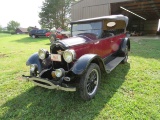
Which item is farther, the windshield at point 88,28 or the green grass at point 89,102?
the windshield at point 88,28

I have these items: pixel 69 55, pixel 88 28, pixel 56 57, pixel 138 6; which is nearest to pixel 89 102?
pixel 69 55

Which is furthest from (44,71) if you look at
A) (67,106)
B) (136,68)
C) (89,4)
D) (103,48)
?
(89,4)

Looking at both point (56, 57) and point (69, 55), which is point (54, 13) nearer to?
point (56, 57)

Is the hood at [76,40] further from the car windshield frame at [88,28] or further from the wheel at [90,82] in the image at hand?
the wheel at [90,82]

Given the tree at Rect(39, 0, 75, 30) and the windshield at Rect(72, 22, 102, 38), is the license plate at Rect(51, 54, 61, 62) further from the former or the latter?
the tree at Rect(39, 0, 75, 30)

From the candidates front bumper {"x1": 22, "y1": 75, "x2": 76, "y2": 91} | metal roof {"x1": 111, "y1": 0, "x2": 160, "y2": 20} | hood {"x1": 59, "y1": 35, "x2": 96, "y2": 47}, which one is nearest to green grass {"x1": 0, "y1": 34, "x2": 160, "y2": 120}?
front bumper {"x1": 22, "y1": 75, "x2": 76, "y2": 91}

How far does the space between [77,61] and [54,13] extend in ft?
94.9

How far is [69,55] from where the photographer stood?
9.45ft

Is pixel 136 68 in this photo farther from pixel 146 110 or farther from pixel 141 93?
pixel 146 110

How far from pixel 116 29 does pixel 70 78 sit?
3.41 meters

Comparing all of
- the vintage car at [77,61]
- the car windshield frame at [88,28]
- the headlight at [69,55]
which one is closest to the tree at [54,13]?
the car windshield frame at [88,28]

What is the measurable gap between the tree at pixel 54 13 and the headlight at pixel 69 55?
1103 inches

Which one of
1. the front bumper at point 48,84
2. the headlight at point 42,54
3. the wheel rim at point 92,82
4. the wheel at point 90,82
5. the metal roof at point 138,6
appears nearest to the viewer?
the front bumper at point 48,84

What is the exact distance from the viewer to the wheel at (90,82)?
2744 mm
